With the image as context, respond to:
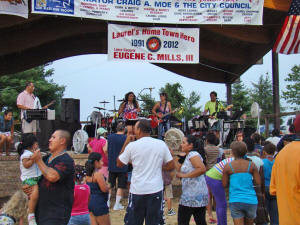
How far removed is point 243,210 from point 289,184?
1937 mm

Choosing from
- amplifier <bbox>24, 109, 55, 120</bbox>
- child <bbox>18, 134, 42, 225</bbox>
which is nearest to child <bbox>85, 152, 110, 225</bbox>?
child <bbox>18, 134, 42, 225</bbox>

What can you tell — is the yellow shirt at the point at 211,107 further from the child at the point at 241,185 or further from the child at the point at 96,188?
the child at the point at 96,188

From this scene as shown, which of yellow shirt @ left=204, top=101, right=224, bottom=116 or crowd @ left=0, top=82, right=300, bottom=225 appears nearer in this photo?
crowd @ left=0, top=82, right=300, bottom=225

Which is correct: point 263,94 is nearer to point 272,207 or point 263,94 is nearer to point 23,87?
point 23,87

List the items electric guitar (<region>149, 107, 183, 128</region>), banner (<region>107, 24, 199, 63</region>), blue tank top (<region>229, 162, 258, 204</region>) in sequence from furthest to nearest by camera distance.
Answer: electric guitar (<region>149, 107, 183, 128</region>)
banner (<region>107, 24, 199, 63</region>)
blue tank top (<region>229, 162, 258, 204</region>)

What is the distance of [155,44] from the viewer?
1101cm

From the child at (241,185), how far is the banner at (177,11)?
6.18 meters

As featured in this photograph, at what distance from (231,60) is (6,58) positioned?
319 inches

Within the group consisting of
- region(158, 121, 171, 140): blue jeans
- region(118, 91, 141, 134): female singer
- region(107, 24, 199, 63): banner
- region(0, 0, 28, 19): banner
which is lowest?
region(158, 121, 171, 140): blue jeans

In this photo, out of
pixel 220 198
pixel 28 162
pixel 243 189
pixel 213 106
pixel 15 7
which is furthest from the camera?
pixel 213 106

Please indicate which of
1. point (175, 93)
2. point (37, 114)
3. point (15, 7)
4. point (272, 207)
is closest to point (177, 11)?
point (15, 7)

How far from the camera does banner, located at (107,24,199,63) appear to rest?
1085 cm

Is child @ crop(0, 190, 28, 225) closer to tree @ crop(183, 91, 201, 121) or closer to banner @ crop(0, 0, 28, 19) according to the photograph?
banner @ crop(0, 0, 28, 19)

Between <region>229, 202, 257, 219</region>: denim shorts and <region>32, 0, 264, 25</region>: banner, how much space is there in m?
6.61
